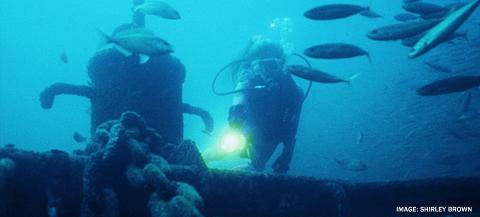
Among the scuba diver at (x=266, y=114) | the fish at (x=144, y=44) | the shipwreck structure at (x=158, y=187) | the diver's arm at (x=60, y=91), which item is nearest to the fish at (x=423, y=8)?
the scuba diver at (x=266, y=114)

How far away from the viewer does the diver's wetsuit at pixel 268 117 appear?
5871mm

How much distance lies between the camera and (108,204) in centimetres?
219

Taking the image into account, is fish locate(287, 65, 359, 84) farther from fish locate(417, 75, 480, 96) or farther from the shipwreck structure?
the shipwreck structure

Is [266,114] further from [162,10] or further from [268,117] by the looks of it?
[162,10]

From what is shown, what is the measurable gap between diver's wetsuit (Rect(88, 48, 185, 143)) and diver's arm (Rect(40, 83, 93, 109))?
0.41ft

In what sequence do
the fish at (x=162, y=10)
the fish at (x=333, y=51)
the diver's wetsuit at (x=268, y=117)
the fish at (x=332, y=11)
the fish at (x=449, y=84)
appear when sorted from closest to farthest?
the fish at (x=449, y=84) → the fish at (x=333, y=51) → the fish at (x=332, y=11) → the fish at (x=162, y=10) → the diver's wetsuit at (x=268, y=117)

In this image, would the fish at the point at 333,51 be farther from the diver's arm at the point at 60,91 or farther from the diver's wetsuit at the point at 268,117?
the diver's arm at the point at 60,91

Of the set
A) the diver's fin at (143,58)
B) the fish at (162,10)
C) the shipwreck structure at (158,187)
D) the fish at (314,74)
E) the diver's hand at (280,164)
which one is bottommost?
the shipwreck structure at (158,187)

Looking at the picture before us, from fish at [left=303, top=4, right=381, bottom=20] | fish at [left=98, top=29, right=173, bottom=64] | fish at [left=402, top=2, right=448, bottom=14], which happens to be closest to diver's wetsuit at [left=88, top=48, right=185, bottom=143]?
fish at [left=98, top=29, right=173, bottom=64]

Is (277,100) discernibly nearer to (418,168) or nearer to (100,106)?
(100,106)

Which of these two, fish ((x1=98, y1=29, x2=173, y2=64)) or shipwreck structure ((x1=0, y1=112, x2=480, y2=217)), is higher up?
fish ((x1=98, y1=29, x2=173, y2=64))

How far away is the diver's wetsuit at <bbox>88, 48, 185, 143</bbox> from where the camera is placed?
5.45 meters

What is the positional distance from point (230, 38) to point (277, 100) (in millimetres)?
132333

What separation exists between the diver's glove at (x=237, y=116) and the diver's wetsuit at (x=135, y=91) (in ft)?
2.77
